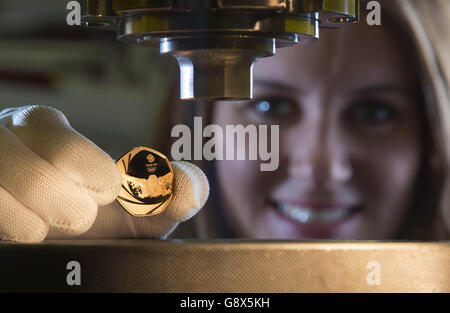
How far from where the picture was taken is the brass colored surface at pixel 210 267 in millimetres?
489

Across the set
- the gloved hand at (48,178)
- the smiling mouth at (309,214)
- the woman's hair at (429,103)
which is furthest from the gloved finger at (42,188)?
the smiling mouth at (309,214)

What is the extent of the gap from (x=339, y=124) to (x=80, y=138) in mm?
1016

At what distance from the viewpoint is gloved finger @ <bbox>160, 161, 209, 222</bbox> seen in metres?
0.63

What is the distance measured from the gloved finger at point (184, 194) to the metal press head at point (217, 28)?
107 millimetres

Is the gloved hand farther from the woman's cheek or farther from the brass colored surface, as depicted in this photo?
the woman's cheek

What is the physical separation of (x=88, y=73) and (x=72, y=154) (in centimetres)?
103

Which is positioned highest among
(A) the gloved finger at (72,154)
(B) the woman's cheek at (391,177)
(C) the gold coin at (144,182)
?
(A) the gloved finger at (72,154)

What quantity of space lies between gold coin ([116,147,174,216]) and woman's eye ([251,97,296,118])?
2.99 ft

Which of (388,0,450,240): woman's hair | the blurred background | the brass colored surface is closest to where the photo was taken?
the brass colored surface

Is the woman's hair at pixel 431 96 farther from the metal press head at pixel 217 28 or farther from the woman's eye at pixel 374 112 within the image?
the metal press head at pixel 217 28

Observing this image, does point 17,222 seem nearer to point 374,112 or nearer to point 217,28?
point 217,28

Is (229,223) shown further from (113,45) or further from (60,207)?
(60,207)

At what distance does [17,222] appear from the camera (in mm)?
553

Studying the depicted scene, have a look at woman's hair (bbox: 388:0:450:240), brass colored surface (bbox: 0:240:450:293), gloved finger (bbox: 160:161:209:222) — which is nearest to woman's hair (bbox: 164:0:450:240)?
woman's hair (bbox: 388:0:450:240)
